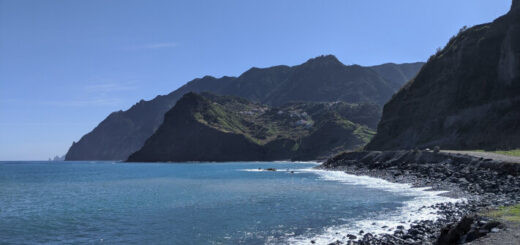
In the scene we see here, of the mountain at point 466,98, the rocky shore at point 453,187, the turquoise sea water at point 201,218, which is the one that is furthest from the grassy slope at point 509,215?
the mountain at point 466,98

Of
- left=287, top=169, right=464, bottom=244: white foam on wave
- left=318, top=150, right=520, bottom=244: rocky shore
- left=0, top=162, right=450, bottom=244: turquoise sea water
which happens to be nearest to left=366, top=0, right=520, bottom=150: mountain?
left=318, top=150, right=520, bottom=244: rocky shore

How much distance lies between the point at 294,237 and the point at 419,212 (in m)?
12.4

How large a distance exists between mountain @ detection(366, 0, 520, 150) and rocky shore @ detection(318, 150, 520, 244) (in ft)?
54.5

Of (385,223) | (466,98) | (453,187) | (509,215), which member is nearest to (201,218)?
(385,223)

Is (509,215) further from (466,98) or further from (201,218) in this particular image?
(466,98)

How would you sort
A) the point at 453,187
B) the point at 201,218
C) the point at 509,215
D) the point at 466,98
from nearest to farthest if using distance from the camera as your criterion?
the point at 509,215
the point at 201,218
the point at 453,187
the point at 466,98

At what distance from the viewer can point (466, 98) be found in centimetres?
9700

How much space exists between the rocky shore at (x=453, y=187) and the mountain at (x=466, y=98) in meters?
16.6

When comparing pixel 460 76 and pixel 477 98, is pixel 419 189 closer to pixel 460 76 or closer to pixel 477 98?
pixel 477 98

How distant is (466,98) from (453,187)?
62.2 metres

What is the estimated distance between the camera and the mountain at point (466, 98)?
80188 millimetres

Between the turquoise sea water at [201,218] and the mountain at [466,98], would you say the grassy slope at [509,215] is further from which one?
the mountain at [466,98]

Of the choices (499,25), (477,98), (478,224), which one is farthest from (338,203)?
(499,25)

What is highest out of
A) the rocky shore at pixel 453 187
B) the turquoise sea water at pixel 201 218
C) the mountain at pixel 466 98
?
the mountain at pixel 466 98
